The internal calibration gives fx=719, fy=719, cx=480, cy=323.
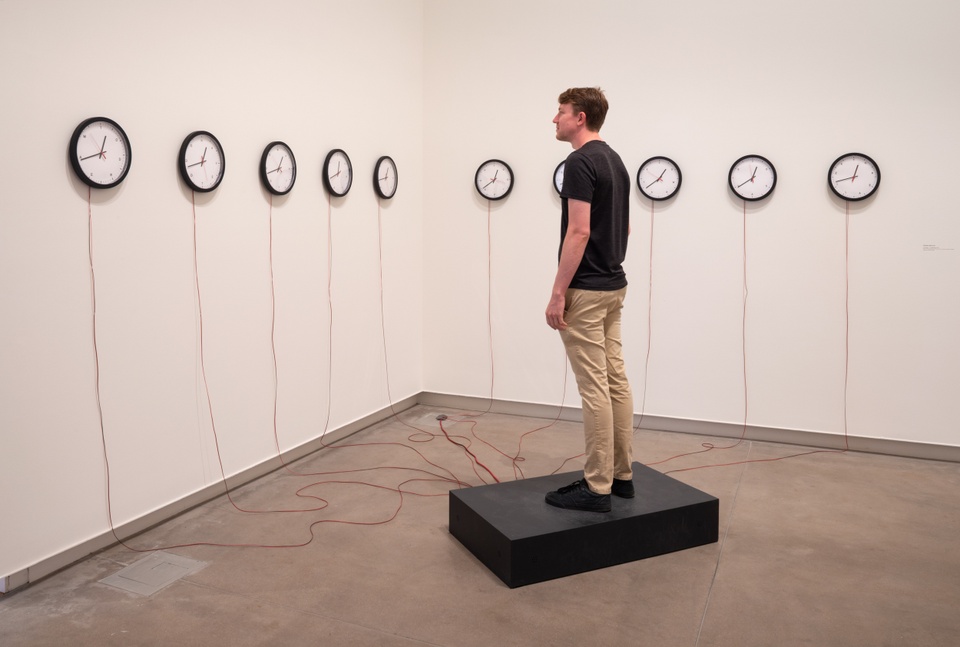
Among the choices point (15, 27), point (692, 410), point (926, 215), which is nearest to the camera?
point (15, 27)

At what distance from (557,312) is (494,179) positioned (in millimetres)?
2311

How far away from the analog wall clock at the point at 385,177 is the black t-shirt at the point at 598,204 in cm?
201

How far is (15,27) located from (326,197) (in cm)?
183

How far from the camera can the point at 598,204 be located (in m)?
2.68

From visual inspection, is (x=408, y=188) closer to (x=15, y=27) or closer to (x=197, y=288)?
(x=197, y=288)

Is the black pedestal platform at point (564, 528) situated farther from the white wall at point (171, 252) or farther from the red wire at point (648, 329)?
the red wire at point (648, 329)

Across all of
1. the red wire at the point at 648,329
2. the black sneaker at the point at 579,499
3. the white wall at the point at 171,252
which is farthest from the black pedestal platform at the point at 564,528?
the red wire at the point at 648,329

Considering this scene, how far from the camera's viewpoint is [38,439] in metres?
2.48

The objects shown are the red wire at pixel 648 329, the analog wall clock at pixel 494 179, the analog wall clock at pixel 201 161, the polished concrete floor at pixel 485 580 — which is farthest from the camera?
the analog wall clock at pixel 494 179

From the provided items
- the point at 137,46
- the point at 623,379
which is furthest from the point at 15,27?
the point at 623,379

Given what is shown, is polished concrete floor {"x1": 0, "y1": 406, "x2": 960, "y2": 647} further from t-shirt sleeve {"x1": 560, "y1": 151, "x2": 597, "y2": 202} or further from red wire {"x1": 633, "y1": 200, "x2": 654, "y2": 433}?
t-shirt sleeve {"x1": 560, "y1": 151, "x2": 597, "y2": 202}

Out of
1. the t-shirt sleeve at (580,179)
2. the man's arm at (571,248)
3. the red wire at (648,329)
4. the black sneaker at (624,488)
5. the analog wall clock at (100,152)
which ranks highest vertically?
the analog wall clock at (100,152)

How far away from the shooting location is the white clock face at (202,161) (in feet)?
9.93

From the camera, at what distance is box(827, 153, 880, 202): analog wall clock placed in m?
3.98
